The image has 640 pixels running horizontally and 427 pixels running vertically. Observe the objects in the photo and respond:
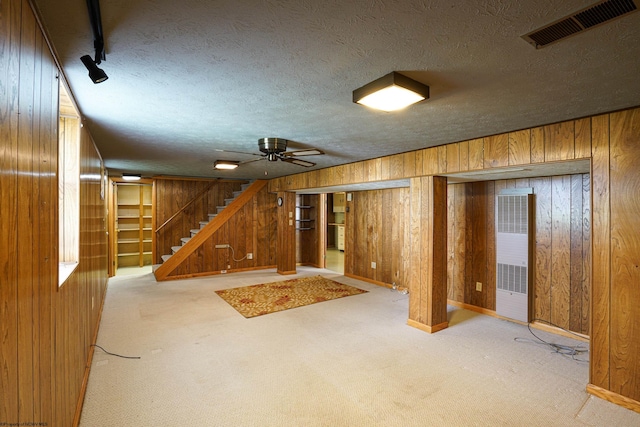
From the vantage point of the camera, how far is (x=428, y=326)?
376 cm

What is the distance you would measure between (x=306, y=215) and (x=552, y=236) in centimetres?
561

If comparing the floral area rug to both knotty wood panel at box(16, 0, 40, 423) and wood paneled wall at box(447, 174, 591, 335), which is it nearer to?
wood paneled wall at box(447, 174, 591, 335)

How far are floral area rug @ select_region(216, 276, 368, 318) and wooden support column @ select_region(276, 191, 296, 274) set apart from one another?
745 millimetres

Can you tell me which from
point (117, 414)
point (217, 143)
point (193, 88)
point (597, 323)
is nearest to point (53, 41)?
point (193, 88)

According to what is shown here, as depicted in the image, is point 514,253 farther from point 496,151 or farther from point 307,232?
point 307,232

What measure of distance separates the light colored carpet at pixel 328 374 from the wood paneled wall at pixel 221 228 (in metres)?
2.73

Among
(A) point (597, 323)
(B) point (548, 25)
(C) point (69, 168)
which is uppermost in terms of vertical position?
(B) point (548, 25)

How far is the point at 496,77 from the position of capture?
5.97 ft

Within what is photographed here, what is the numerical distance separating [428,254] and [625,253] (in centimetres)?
173

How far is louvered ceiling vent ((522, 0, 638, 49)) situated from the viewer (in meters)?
1.18

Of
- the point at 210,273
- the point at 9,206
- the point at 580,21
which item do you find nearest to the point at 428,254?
the point at 580,21

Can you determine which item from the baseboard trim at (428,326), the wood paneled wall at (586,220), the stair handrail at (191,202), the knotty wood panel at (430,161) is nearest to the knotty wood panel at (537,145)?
the wood paneled wall at (586,220)

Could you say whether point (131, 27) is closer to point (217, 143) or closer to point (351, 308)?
point (217, 143)

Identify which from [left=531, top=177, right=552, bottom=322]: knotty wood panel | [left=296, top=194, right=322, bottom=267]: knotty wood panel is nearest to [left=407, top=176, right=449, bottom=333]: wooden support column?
[left=531, top=177, right=552, bottom=322]: knotty wood panel
